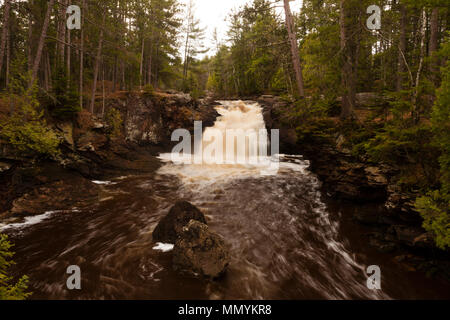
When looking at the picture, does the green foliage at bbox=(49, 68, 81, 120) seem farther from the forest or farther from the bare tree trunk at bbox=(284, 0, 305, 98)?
the bare tree trunk at bbox=(284, 0, 305, 98)

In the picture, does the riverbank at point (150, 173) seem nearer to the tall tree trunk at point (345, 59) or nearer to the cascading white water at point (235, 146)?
the tall tree trunk at point (345, 59)

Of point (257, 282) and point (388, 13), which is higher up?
point (388, 13)

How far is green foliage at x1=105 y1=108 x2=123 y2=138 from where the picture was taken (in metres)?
16.4

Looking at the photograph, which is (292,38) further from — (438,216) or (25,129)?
(25,129)

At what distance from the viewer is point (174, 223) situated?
6352 millimetres

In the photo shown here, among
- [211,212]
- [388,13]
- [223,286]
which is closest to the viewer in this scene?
[223,286]

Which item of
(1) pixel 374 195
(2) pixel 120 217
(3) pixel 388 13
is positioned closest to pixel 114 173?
(2) pixel 120 217

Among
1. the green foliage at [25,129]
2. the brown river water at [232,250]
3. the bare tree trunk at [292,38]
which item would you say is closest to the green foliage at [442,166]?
the brown river water at [232,250]

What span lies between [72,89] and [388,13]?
57.5ft

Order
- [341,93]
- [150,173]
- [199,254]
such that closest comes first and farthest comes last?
[199,254] → [341,93] → [150,173]

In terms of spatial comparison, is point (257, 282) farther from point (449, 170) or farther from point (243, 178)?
point (243, 178)

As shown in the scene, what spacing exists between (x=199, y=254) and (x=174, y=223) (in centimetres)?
174

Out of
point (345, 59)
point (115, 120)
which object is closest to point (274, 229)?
point (345, 59)
